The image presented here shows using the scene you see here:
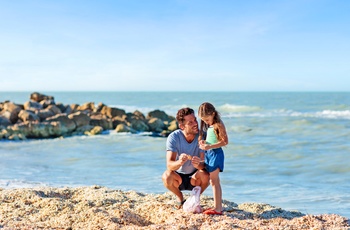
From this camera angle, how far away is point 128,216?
546 centimetres

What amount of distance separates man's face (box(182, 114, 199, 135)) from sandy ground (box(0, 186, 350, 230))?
99 cm

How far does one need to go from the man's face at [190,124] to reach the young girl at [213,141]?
0.09 meters

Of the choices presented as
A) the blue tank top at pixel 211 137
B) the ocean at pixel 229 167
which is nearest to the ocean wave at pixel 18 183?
the ocean at pixel 229 167

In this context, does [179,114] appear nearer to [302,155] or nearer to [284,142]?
[302,155]

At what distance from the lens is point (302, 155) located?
14203 mm

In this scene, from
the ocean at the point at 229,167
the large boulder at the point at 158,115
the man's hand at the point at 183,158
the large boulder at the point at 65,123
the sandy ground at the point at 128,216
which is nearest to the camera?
the sandy ground at the point at 128,216

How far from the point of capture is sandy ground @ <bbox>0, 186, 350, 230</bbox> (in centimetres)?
512

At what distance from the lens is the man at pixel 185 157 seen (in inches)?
219

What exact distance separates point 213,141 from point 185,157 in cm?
38

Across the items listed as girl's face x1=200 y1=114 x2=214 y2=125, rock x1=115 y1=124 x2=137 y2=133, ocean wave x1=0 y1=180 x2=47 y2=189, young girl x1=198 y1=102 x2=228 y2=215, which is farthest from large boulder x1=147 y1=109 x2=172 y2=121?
girl's face x1=200 y1=114 x2=214 y2=125

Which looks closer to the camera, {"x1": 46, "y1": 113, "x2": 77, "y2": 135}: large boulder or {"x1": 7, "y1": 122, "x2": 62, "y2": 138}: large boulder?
{"x1": 7, "y1": 122, "x2": 62, "y2": 138}: large boulder

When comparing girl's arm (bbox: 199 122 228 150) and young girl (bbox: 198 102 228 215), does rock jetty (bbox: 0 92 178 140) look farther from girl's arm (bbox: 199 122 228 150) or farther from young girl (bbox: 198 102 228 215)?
girl's arm (bbox: 199 122 228 150)

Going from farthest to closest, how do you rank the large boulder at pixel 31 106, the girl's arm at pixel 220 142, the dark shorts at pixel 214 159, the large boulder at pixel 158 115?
the large boulder at pixel 158 115
the large boulder at pixel 31 106
the dark shorts at pixel 214 159
the girl's arm at pixel 220 142

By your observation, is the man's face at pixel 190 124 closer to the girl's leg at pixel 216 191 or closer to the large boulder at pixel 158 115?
the girl's leg at pixel 216 191
